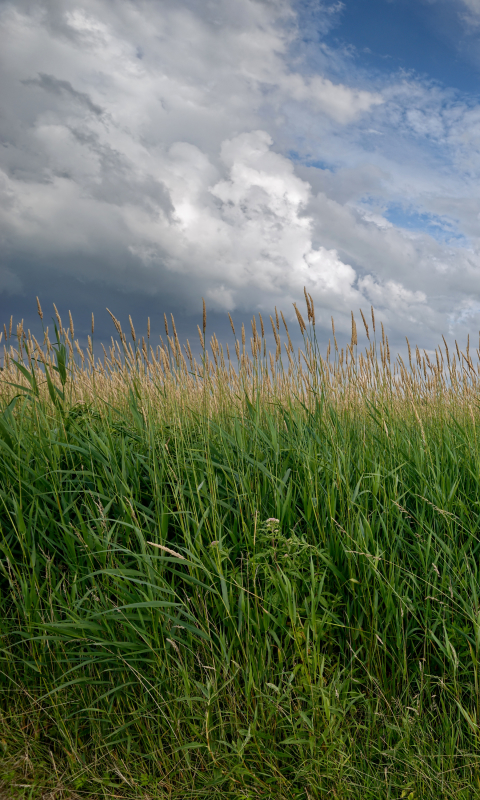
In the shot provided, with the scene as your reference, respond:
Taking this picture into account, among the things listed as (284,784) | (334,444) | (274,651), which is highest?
(334,444)

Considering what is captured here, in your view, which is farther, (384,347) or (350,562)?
(384,347)

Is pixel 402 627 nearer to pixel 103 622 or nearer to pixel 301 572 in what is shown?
pixel 301 572

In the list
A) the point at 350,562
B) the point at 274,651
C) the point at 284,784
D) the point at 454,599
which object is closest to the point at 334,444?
the point at 350,562

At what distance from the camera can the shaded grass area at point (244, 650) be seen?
149 centimetres

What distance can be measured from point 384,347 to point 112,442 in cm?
252

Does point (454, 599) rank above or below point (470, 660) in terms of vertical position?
above

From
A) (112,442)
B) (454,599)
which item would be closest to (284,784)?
(454,599)

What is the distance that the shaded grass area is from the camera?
1491 millimetres

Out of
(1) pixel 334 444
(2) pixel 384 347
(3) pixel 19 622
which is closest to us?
(3) pixel 19 622

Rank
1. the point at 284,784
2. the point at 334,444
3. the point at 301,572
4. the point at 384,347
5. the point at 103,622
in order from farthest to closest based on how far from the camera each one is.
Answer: the point at 384,347 → the point at 334,444 → the point at 301,572 → the point at 103,622 → the point at 284,784

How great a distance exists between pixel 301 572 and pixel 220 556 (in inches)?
14.6

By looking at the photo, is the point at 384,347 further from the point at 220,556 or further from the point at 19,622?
the point at 19,622

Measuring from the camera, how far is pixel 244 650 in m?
1.58

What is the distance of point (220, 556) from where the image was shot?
70.4 inches
